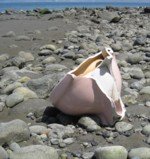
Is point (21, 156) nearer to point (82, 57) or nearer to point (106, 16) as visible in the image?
point (82, 57)

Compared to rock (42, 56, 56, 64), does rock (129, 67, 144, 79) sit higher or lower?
higher

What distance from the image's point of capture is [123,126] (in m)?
3.69

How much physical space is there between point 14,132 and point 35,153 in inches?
17.0

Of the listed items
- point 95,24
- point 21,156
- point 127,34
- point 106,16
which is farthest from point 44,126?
point 106,16

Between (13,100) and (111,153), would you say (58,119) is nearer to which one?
(13,100)

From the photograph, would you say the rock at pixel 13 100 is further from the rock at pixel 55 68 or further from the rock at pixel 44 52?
the rock at pixel 44 52

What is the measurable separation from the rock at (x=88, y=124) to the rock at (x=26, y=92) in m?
0.79

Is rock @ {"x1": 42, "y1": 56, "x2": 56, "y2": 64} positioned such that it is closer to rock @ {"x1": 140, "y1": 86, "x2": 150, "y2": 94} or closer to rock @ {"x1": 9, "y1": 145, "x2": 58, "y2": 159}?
rock @ {"x1": 140, "y1": 86, "x2": 150, "y2": 94}

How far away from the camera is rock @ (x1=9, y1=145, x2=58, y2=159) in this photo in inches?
114

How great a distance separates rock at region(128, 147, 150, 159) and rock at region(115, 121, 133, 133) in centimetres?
50

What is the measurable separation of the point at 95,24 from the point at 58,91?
8.63 metres

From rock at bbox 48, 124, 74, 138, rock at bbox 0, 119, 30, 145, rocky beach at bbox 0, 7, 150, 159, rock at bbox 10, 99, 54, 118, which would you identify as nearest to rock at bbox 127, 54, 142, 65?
rocky beach at bbox 0, 7, 150, 159

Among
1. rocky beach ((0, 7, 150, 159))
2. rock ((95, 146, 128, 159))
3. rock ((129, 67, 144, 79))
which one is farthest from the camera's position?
rock ((129, 67, 144, 79))

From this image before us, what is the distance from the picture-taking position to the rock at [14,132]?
3.26 meters
